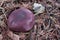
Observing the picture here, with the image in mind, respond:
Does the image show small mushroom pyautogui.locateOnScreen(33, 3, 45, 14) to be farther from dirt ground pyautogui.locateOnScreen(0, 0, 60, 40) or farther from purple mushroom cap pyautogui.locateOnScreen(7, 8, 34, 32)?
purple mushroom cap pyautogui.locateOnScreen(7, 8, 34, 32)

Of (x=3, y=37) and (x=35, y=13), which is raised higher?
(x=35, y=13)

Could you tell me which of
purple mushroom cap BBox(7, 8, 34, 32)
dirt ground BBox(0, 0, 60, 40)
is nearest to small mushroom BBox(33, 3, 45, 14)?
dirt ground BBox(0, 0, 60, 40)

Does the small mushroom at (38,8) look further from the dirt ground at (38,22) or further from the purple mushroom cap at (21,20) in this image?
the purple mushroom cap at (21,20)

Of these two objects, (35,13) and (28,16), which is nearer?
(28,16)

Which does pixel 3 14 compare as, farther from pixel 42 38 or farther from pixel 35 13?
pixel 42 38

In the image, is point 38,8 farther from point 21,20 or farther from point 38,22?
point 21,20

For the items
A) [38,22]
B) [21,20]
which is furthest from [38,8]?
[21,20]

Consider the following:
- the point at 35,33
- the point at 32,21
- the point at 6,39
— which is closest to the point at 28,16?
the point at 32,21
